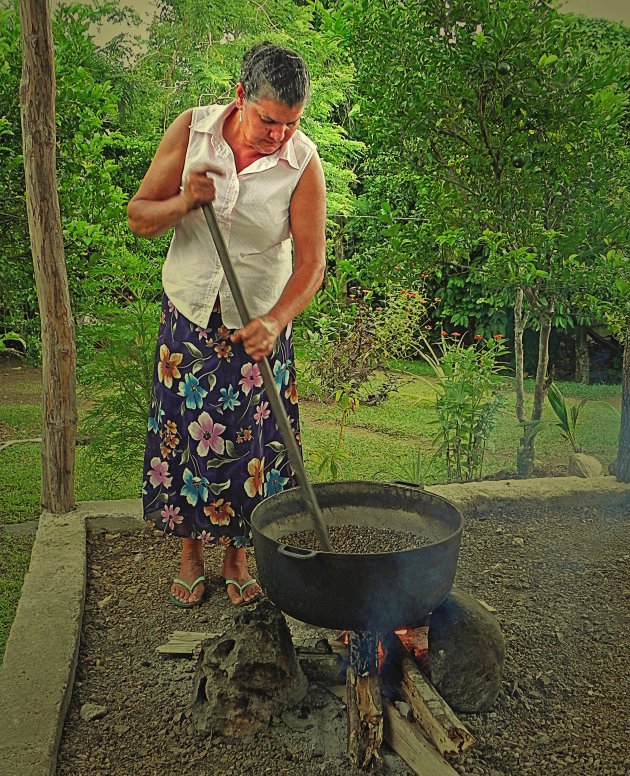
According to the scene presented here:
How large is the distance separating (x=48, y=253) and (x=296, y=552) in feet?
6.69

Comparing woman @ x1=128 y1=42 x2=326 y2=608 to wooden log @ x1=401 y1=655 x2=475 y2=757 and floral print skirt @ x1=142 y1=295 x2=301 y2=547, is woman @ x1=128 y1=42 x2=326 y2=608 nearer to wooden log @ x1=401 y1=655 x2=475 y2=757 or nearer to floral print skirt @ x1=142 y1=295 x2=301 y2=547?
floral print skirt @ x1=142 y1=295 x2=301 y2=547

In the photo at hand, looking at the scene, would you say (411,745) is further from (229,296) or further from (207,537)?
(229,296)

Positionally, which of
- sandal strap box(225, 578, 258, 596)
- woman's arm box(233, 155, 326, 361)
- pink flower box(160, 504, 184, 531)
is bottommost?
sandal strap box(225, 578, 258, 596)

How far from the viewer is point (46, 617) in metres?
2.52

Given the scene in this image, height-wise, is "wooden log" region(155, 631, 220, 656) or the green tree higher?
the green tree

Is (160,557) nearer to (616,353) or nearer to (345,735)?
(345,735)

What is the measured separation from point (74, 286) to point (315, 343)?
72.1 inches

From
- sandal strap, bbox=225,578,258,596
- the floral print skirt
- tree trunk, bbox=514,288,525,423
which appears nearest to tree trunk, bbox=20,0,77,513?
the floral print skirt

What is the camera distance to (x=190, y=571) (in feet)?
9.20

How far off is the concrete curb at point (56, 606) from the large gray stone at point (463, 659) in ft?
3.06

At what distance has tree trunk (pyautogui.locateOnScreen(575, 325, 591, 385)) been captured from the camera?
7891 millimetres

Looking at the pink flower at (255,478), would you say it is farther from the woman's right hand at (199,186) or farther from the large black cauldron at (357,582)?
the woman's right hand at (199,186)

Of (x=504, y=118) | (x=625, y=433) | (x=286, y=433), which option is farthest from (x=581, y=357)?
(x=286, y=433)

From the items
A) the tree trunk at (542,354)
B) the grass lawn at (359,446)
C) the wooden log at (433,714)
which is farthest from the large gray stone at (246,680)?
the tree trunk at (542,354)
